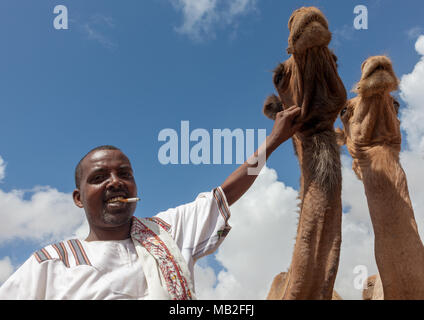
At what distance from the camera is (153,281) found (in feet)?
7.63

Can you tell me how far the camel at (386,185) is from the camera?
413cm

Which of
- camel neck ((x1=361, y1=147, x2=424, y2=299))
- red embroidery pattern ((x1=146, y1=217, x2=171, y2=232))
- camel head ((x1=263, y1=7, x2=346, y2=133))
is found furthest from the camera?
camel neck ((x1=361, y1=147, x2=424, y2=299))

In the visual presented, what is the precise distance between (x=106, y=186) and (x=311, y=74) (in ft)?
6.54

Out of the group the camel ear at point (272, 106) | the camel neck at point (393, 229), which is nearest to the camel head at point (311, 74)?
the camel ear at point (272, 106)

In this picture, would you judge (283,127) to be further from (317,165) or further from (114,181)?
(114,181)

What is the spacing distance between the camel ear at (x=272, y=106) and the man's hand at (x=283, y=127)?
2.91 ft

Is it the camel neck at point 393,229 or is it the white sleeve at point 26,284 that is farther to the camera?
the camel neck at point 393,229

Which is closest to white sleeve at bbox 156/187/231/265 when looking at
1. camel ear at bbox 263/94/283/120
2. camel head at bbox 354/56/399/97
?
camel ear at bbox 263/94/283/120

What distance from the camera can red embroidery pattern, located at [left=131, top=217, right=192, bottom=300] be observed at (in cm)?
234

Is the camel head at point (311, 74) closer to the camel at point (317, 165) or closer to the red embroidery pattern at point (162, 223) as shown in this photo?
the camel at point (317, 165)

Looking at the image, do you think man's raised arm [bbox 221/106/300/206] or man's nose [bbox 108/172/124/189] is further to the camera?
man's raised arm [bbox 221/106/300/206]

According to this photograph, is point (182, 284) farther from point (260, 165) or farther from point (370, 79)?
point (370, 79)

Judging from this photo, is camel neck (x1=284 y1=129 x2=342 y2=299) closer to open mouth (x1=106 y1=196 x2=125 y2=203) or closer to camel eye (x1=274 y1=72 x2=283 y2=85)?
camel eye (x1=274 y1=72 x2=283 y2=85)
